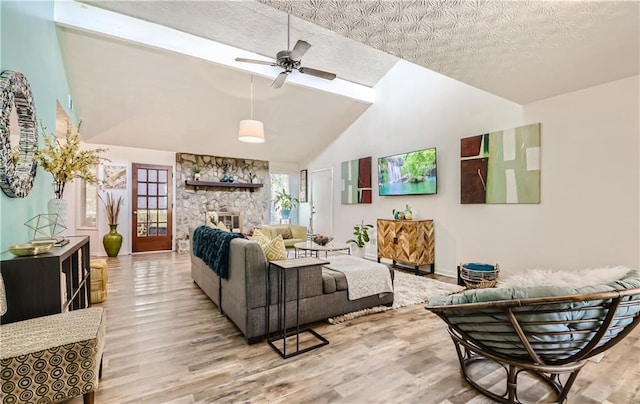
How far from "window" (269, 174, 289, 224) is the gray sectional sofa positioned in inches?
232

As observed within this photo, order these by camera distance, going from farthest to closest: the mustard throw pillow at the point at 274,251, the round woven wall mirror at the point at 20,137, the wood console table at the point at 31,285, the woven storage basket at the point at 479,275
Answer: the woven storage basket at the point at 479,275
the mustard throw pillow at the point at 274,251
the round woven wall mirror at the point at 20,137
the wood console table at the point at 31,285

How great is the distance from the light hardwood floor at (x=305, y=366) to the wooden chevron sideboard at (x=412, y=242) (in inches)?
73.8

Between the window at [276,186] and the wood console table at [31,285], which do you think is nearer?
the wood console table at [31,285]

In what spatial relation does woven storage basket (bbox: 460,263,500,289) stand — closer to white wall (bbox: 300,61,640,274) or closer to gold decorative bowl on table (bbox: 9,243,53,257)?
white wall (bbox: 300,61,640,274)

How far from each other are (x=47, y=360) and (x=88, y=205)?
248 inches

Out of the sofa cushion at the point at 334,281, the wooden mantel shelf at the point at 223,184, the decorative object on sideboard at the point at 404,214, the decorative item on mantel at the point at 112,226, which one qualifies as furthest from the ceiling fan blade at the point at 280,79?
the decorative item on mantel at the point at 112,226

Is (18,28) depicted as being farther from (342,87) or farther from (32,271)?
(342,87)

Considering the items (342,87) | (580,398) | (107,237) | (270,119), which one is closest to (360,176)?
(342,87)

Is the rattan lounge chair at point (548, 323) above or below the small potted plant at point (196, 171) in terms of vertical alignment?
below

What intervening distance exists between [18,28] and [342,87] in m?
4.85

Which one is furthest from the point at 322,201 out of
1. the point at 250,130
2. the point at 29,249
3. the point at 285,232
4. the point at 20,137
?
the point at 29,249

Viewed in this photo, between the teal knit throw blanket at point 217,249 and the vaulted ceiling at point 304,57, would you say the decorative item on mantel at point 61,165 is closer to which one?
the teal knit throw blanket at point 217,249

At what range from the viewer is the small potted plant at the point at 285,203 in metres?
9.05

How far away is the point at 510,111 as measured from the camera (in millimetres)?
4117
